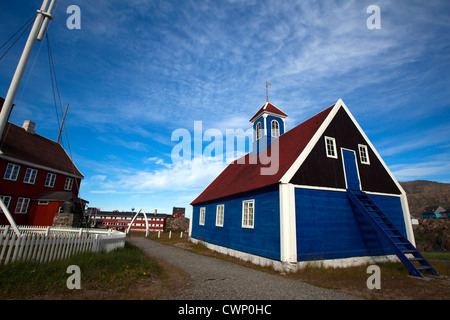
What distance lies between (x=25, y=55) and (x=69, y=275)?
764 cm

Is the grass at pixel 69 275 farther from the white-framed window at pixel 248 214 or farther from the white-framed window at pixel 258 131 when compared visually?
the white-framed window at pixel 258 131

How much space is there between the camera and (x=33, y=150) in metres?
24.2

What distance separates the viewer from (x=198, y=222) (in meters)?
21.1

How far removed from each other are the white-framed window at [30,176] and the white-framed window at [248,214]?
932 inches

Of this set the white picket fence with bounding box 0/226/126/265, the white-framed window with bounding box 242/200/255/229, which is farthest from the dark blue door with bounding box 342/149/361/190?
the white picket fence with bounding box 0/226/126/265

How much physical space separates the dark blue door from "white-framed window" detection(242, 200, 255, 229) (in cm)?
571

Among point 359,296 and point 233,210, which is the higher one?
point 233,210

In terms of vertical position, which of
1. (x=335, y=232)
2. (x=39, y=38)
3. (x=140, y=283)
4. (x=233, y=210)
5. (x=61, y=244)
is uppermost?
(x=39, y=38)

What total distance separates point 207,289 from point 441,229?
4963 centimetres

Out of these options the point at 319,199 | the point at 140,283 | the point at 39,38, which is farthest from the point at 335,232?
the point at 39,38

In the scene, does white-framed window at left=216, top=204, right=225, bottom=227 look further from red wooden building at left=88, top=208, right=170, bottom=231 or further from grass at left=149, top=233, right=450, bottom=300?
red wooden building at left=88, top=208, right=170, bottom=231

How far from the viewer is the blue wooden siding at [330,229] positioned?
33.1ft

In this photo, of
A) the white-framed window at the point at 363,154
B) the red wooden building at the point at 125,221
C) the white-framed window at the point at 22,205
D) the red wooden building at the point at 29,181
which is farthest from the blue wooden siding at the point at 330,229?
the red wooden building at the point at 125,221
